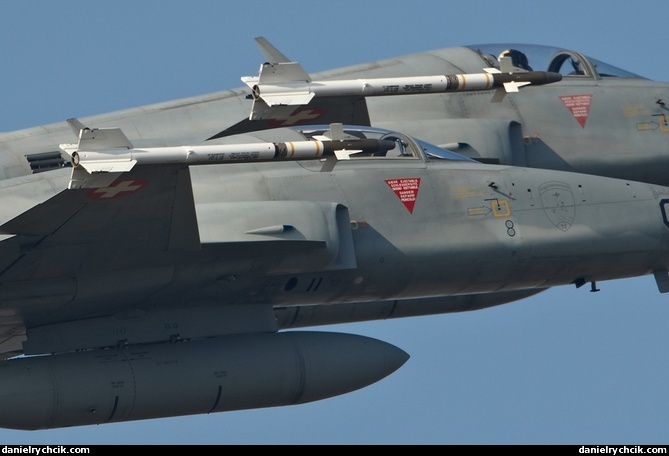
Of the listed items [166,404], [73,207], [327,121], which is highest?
[327,121]

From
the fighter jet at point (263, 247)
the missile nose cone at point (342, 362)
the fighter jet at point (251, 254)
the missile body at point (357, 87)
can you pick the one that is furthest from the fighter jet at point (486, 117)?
the missile nose cone at point (342, 362)

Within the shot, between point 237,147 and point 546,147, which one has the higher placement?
point 546,147

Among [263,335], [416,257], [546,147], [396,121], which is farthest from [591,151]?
[263,335]

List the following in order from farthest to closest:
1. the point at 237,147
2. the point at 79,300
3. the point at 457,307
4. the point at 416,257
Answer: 1. the point at 457,307
2. the point at 416,257
3. the point at 79,300
4. the point at 237,147

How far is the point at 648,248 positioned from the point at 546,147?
3422 millimetres

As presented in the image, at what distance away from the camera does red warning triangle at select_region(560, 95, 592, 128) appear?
24625mm

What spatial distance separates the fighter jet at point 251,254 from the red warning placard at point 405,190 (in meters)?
0.02

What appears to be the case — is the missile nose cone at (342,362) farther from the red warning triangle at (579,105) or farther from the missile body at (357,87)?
the red warning triangle at (579,105)

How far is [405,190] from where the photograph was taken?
796 inches

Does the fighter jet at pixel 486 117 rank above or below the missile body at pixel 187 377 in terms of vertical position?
above

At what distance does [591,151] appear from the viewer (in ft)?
79.9

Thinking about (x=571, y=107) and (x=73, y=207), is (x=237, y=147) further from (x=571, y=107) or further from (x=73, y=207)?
(x=571, y=107)

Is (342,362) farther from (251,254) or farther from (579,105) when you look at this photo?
(579,105)

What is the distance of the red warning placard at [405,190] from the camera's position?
66.2 feet
